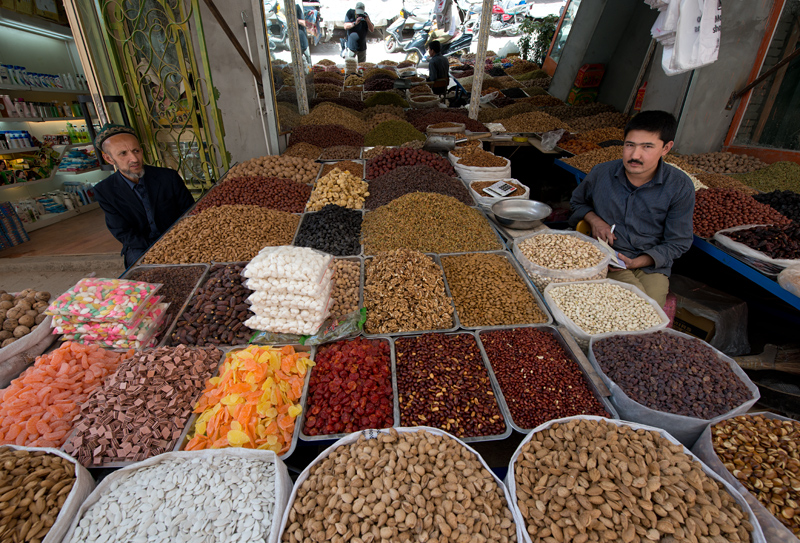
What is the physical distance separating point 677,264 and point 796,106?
2200 mm

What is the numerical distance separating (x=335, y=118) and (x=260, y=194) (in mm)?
2843

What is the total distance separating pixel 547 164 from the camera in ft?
18.4

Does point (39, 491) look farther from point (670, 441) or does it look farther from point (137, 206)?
point (137, 206)

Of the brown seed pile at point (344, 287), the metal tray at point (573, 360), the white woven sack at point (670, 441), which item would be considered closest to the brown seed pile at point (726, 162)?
the metal tray at point (573, 360)

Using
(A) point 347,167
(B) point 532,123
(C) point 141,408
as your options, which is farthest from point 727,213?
(C) point 141,408

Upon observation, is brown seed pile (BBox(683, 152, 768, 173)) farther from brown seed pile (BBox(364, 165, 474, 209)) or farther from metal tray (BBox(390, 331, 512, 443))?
metal tray (BBox(390, 331, 512, 443))

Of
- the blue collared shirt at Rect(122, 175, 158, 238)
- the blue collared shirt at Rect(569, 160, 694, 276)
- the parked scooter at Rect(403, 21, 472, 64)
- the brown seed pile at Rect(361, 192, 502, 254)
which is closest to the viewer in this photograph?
the blue collared shirt at Rect(569, 160, 694, 276)

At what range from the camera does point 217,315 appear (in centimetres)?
177

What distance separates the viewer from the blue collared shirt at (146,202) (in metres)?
2.63

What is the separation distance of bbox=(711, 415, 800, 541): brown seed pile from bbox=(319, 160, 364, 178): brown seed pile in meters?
3.10

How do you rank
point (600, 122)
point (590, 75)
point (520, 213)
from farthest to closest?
point (590, 75), point (600, 122), point (520, 213)

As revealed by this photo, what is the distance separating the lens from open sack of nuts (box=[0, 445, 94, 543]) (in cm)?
95

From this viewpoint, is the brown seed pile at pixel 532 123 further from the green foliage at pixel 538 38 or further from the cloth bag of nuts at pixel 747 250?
the green foliage at pixel 538 38

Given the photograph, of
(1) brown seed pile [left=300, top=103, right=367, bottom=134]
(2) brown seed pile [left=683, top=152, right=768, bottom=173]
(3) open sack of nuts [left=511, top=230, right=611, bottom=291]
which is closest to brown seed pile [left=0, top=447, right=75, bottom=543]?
(3) open sack of nuts [left=511, top=230, right=611, bottom=291]
